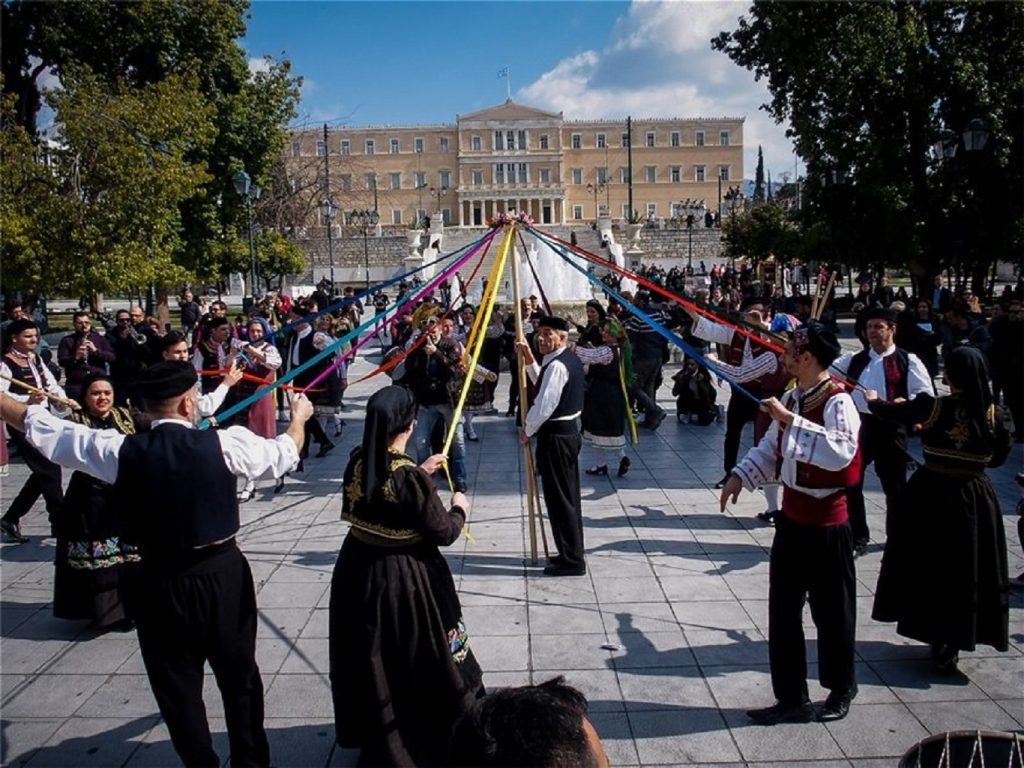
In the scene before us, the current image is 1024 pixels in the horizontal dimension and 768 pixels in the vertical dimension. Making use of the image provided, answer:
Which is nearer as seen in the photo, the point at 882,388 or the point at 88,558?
the point at 88,558

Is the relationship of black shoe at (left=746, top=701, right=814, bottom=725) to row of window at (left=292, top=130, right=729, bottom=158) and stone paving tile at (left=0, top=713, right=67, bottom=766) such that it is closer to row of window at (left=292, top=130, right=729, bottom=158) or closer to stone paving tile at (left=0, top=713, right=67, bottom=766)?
stone paving tile at (left=0, top=713, right=67, bottom=766)

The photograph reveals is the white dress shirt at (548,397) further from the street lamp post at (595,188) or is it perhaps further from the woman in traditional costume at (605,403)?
the street lamp post at (595,188)

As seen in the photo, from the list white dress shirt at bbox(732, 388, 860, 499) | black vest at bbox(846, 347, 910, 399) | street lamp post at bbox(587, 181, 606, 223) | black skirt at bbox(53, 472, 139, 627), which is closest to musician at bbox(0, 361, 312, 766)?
black skirt at bbox(53, 472, 139, 627)

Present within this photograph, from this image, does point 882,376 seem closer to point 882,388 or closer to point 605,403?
point 882,388

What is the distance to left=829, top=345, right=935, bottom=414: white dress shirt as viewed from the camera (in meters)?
6.19

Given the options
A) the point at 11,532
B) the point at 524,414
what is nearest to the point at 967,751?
the point at 524,414

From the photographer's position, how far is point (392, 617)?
379 centimetres

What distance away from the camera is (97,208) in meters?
15.2

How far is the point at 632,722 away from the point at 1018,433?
9146 millimetres

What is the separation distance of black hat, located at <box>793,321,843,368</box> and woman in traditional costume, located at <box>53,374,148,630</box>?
4.29m

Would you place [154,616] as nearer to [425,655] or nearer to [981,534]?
[425,655]

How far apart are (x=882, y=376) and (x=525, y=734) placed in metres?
5.56

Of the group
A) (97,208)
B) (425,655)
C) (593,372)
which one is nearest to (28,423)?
(425,655)

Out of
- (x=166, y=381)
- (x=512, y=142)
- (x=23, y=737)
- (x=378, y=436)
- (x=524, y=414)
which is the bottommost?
(x=23, y=737)
